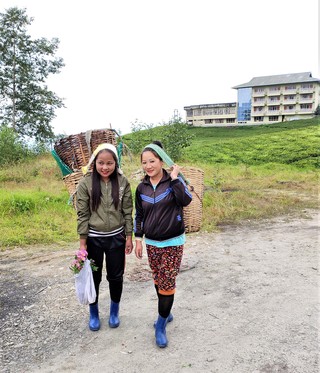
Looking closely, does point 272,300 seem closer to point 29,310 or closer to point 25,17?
point 29,310

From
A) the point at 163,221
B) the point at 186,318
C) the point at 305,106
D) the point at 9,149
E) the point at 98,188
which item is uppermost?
the point at 305,106

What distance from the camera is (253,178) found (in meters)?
12.5

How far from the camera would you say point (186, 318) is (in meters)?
2.98

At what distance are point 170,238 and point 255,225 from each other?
4.15m

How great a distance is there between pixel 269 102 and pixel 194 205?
46.7m

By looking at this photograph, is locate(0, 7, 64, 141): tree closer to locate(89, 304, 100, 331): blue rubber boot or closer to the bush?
the bush

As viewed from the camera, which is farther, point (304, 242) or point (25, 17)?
point (25, 17)

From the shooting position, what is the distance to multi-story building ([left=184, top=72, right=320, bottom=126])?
4616 cm

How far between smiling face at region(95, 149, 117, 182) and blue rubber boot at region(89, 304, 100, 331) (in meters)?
1.09

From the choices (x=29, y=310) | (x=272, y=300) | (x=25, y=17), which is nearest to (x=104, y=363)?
(x=29, y=310)

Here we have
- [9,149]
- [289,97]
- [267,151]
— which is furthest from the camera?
[289,97]

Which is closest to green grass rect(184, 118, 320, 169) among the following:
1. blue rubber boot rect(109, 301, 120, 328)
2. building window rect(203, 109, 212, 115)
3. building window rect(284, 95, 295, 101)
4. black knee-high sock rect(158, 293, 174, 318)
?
blue rubber boot rect(109, 301, 120, 328)

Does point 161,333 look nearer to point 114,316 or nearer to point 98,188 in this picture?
point 114,316

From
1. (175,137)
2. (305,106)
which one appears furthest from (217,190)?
(305,106)
